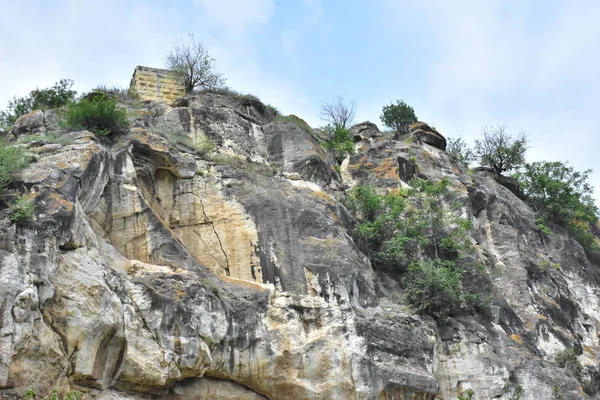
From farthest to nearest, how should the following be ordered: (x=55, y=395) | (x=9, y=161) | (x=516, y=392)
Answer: (x=516, y=392)
(x=9, y=161)
(x=55, y=395)

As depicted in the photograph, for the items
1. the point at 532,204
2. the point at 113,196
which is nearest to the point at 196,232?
the point at 113,196

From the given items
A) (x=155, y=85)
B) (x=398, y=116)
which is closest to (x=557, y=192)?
(x=398, y=116)

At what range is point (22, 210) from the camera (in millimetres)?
14328

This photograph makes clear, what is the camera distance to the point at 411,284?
20.7 metres

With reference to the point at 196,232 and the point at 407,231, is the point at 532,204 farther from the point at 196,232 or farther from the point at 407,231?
the point at 196,232

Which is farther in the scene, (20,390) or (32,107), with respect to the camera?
(32,107)

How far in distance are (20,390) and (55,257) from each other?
2.41m

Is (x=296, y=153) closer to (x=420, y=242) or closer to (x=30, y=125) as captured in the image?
(x=420, y=242)

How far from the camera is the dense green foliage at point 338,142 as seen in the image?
89.4 feet

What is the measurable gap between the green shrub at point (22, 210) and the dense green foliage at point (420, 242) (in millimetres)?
9592

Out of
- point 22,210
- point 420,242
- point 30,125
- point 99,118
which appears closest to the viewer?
point 22,210

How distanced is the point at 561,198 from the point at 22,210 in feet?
69.8

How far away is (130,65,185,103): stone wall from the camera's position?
2570 centimetres

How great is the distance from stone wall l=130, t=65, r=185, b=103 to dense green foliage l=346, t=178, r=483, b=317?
6.56 metres
